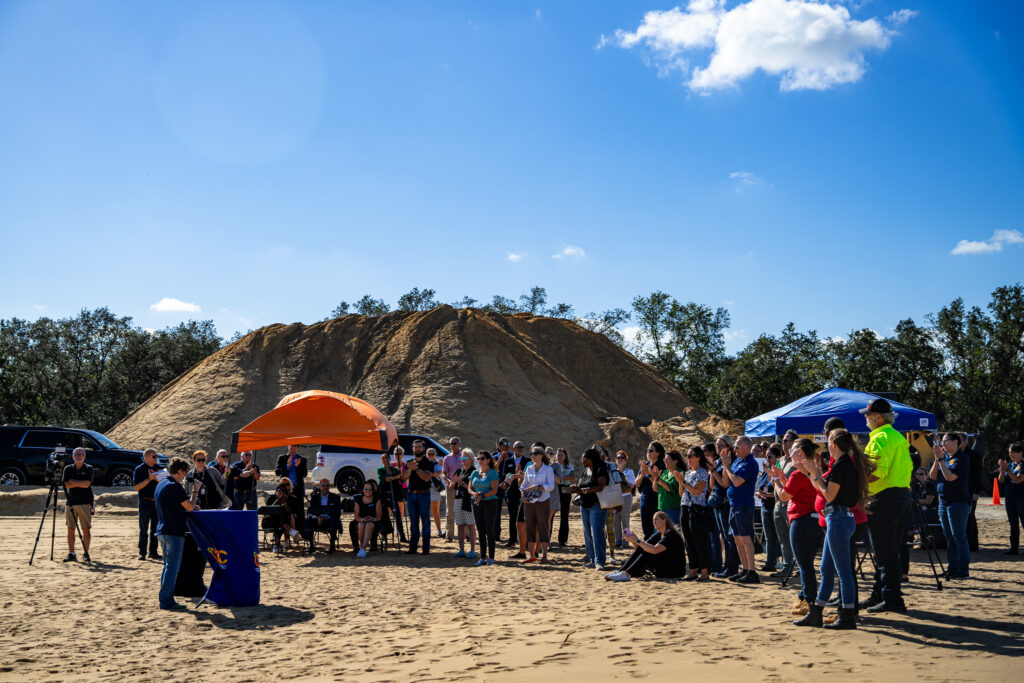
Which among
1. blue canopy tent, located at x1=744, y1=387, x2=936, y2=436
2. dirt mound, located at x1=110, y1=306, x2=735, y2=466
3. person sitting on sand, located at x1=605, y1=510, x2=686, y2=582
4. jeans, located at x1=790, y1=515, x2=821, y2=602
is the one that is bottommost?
person sitting on sand, located at x1=605, y1=510, x2=686, y2=582


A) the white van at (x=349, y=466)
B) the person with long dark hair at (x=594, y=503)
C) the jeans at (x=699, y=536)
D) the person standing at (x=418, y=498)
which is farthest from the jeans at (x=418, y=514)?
the white van at (x=349, y=466)

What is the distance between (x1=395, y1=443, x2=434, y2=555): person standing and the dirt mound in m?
17.2

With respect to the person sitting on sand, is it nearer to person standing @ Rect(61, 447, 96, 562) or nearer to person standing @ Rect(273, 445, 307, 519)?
person standing @ Rect(273, 445, 307, 519)

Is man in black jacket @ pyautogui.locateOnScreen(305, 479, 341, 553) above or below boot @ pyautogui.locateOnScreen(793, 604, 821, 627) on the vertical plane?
above

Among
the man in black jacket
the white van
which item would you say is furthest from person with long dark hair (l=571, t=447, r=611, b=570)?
the white van

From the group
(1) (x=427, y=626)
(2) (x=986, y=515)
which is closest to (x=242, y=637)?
(1) (x=427, y=626)

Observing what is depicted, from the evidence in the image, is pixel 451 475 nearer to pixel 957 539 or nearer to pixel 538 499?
pixel 538 499

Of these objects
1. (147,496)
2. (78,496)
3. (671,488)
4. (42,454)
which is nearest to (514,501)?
(671,488)

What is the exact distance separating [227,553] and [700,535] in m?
5.75

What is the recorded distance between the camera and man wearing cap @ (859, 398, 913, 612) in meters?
6.92

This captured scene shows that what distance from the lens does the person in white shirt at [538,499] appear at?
11344 mm

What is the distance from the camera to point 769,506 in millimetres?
9734

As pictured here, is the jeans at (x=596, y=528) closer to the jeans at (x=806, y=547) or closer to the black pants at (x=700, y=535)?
the black pants at (x=700, y=535)

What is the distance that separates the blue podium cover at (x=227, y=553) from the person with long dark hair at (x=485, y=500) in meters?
3.78
